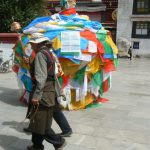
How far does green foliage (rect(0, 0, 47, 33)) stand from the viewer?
1595 cm

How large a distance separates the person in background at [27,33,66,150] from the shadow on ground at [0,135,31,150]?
19.9 inches

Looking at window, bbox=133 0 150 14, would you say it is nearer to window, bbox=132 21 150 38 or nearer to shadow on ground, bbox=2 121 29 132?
window, bbox=132 21 150 38

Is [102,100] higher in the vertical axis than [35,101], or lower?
lower

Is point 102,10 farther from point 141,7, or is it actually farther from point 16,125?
point 16,125

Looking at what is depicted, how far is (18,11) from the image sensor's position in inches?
639

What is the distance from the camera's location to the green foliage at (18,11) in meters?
15.9

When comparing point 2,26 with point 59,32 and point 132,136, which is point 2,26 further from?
point 132,136

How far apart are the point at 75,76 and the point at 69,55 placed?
0.52m

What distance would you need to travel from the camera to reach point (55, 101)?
4809 mm

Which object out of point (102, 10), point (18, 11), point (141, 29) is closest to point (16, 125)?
point (18, 11)

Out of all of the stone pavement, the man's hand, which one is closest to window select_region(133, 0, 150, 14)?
the stone pavement

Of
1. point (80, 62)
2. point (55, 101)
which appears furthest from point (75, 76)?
point (55, 101)

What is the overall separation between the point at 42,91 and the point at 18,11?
40.2 feet

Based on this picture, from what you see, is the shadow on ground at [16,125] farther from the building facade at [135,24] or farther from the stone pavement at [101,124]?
the building facade at [135,24]
